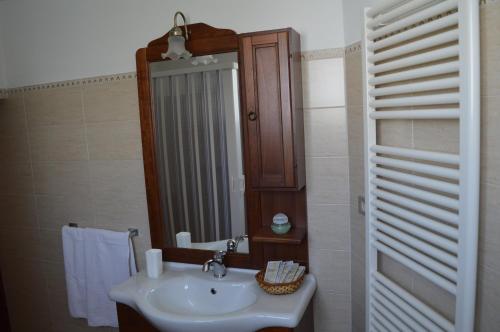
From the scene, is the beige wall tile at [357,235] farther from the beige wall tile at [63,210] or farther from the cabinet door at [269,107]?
the beige wall tile at [63,210]

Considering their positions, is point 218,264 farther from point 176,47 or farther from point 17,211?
point 17,211

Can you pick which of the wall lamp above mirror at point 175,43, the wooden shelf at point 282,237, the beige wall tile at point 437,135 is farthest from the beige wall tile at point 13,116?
the beige wall tile at point 437,135

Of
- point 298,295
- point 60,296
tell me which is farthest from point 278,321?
point 60,296

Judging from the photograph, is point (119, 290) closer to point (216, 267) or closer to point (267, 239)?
point (216, 267)

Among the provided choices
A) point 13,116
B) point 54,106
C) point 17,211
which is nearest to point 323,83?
point 54,106

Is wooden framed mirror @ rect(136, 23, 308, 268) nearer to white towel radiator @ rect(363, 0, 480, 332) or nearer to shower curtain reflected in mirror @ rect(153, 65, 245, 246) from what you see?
shower curtain reflected in mirror @ rect(153, 65, 245, 246)

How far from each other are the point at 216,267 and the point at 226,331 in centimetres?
39

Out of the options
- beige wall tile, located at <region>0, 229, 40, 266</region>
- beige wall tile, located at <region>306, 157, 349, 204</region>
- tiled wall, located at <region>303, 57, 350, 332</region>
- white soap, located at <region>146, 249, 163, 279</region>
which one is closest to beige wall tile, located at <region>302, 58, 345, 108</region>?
tiled wall, located at <region>303, 57, 350, 332</region>

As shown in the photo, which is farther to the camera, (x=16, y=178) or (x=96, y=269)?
(x=16, y=178)

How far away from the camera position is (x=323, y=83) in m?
1.73

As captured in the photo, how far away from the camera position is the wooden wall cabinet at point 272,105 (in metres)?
1.60

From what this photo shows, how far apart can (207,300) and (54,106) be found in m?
1.38

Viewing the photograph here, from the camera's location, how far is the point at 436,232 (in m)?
1.21

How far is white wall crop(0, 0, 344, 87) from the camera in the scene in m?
1.72
